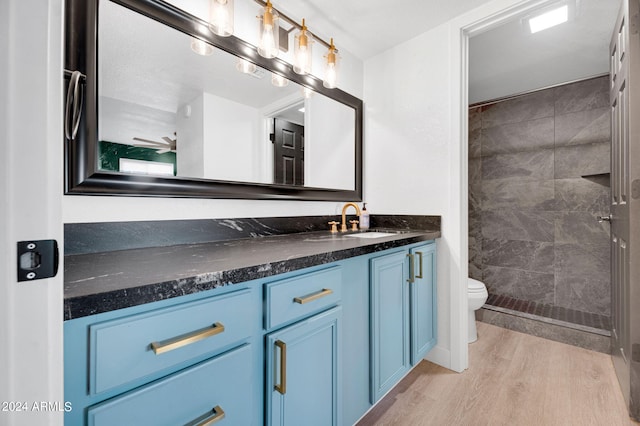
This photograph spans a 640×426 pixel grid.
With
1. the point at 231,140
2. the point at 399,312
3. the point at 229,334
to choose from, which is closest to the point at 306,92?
the point at 231,140

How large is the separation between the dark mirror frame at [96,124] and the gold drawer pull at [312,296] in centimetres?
73

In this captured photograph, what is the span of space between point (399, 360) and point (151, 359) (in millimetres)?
1321

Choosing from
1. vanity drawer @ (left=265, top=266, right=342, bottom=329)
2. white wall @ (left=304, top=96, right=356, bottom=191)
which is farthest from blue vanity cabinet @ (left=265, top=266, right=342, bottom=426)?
white wall @ (left=304, top=96, right=356, bottom=191)

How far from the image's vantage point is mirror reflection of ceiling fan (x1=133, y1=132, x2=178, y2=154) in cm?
120

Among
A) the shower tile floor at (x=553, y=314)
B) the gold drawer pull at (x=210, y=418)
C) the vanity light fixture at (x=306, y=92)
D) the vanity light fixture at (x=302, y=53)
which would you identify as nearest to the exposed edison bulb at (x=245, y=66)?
the vanity light fixture at (x=302, y=53)

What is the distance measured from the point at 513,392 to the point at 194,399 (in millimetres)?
1829

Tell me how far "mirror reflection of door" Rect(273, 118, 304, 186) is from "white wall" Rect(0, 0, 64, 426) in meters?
1.27

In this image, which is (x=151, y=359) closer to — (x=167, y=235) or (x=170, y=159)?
(x=167, y=235)

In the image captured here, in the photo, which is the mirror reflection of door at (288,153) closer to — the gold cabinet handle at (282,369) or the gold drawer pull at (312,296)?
the gold drawer pull at (312,296)

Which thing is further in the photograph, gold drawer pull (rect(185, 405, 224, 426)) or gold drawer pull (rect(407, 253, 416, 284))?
gold drawer pull (rect(407, 253, 416, 284))

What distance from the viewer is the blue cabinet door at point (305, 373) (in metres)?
0.89

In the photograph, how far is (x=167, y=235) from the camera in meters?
1.25

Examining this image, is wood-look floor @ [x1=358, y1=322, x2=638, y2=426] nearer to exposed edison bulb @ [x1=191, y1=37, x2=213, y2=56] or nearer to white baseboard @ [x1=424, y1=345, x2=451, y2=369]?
white baseboard @ [x1=424, y1=345, x2=451, y2=369]

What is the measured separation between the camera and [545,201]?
2967 millimetres
